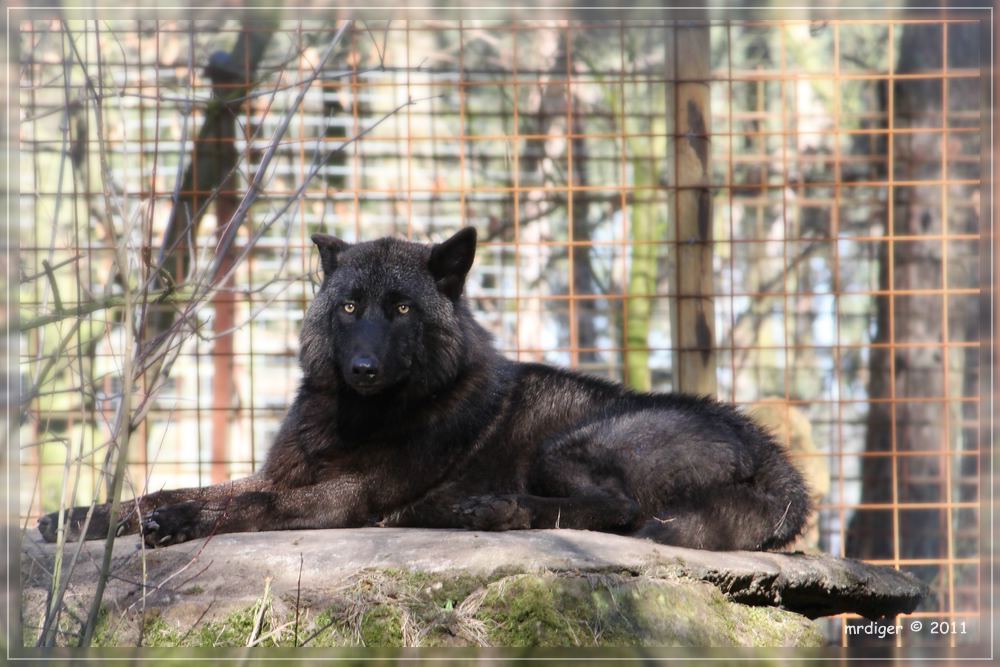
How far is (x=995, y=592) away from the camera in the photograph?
3289 mm

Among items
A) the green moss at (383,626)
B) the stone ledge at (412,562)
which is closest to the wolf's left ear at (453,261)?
the stone ledge at (412,562)

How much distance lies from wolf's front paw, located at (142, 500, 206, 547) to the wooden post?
3130 millimetres

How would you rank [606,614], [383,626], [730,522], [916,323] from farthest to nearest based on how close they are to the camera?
[916,323] → [730,522] → [606,614] → [383,626]

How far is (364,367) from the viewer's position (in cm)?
434

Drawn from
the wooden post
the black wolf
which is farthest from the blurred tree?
the black wolf

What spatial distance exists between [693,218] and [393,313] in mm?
2350

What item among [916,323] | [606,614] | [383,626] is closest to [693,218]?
[606,614]

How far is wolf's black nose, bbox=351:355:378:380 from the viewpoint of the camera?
4.34 m

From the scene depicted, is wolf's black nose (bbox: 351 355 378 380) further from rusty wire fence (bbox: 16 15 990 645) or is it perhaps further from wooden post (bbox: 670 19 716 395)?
rusty wire fence (bbox: 16 15 990 645)

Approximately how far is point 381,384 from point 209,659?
63.6 inches

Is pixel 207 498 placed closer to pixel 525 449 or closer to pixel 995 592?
pixel 525 449

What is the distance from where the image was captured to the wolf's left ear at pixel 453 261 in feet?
15.7

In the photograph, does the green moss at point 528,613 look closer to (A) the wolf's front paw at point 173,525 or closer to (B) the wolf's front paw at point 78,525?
(A) the wolf's front paw at point 173,525

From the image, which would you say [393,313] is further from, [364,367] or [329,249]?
[329,249]
